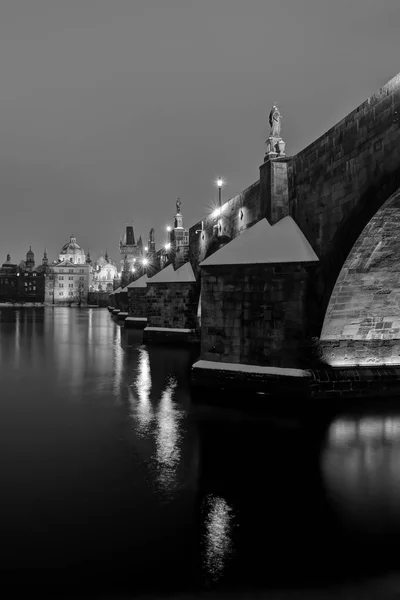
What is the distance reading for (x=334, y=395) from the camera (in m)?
11.9

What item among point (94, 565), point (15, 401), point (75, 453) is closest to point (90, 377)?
point (15, 401)

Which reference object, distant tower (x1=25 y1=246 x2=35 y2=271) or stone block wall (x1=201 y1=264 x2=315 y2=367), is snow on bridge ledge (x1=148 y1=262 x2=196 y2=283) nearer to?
stone block wall (x1=201 y1=264 x2=315 y2=367)

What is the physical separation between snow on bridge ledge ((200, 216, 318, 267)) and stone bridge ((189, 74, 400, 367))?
9.2 inches

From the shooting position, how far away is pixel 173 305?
2686 centimetres

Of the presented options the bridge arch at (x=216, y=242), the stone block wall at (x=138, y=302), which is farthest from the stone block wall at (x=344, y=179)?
the stone block wall at (x=138, y=302)

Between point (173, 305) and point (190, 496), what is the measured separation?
20447 millimetres

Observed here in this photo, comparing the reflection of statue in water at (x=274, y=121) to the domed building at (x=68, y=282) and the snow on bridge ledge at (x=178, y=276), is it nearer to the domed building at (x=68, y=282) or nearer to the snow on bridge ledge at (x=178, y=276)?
the snow on bridge ledge at (x=178, y=276)

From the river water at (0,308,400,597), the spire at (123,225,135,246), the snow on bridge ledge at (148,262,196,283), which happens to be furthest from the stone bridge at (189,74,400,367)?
the spire at (123,225,135,246)


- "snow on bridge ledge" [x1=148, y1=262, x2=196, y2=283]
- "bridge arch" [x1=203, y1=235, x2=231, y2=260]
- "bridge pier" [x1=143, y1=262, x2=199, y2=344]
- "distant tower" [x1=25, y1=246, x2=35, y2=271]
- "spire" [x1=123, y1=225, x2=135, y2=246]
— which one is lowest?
"bridge pier" [x1=143, y1=262, x2=199, y2=344]

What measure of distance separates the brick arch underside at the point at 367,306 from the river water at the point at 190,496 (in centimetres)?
181

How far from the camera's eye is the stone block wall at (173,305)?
86.5ft

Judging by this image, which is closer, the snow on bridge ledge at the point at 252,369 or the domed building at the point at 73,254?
the snow on bridge ledge at the point at 252,369

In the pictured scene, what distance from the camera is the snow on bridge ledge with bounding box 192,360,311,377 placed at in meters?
11.8

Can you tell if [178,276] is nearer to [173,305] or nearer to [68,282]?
[173,305]
